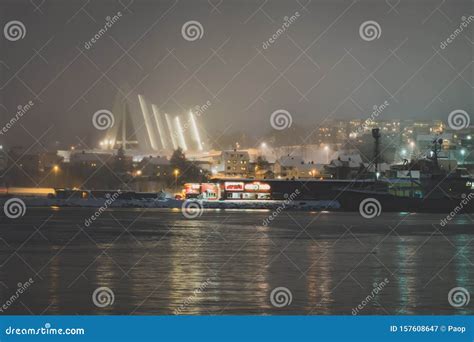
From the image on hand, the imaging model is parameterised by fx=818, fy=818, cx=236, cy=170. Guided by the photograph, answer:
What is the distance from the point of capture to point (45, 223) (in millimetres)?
31875

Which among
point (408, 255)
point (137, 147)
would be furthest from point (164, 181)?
→ point (408, 255)

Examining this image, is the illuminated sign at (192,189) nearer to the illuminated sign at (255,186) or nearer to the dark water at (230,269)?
the illuminated sign at (255,186)

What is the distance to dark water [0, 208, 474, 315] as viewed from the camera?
38.2ft

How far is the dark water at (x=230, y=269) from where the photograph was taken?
38.2ft

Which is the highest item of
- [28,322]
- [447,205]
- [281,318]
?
[447,205]

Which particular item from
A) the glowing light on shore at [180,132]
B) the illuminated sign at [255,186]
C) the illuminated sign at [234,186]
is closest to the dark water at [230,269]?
the illuminated sign at [255,186]

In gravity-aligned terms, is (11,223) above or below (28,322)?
below

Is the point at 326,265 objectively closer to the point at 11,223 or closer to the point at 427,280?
the point at 427,280

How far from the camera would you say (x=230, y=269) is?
1606 centimetres

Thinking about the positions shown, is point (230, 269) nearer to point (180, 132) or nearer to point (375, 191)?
point (375, 191)

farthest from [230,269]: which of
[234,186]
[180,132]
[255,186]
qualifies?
[180,132]

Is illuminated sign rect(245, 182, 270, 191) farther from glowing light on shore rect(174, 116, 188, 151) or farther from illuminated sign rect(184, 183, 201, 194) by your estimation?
glowing light on shore rect(174, 116, 188, 151)

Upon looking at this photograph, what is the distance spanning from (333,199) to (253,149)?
8755 cm

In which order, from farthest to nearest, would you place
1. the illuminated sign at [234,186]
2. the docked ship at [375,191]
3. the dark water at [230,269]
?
the illuminated sign at [234,186] → the docked ship at [375,191] → the dark water at [230,269]
